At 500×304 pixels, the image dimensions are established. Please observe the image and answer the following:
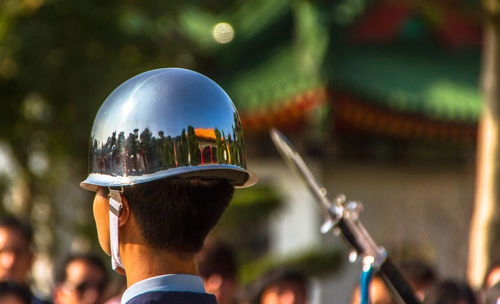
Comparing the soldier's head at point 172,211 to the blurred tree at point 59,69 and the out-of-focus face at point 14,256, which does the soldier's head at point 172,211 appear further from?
the blurred tree at point 59,69

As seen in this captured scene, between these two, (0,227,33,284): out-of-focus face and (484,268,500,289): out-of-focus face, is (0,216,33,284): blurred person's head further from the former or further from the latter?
(484,268,500,289): out-of-focus face

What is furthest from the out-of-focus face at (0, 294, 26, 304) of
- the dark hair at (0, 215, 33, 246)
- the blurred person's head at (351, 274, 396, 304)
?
the blurred person's head at (351, 274, 396, 304)

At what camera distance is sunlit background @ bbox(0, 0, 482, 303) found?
294 inches

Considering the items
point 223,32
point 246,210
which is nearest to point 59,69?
point 246,210

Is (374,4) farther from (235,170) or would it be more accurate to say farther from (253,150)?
(235,170)

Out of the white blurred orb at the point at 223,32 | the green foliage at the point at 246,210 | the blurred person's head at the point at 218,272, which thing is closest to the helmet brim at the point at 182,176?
the blurred person's head at the point at 218,272

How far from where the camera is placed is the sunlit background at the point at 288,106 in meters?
7.46

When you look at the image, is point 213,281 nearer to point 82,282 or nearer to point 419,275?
point 82,282

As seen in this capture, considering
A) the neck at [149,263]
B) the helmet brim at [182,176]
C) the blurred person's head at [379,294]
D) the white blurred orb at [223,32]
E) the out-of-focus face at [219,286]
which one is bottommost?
the blurred person's head at [379,294]

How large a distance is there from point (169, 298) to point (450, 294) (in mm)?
2159

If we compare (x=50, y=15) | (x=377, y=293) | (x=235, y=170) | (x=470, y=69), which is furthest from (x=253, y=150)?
(x=235, y=170)

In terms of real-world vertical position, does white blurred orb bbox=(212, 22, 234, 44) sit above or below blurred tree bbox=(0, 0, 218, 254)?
above

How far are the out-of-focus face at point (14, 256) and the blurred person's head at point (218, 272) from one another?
0.99 metres

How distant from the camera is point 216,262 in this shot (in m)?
4.26
